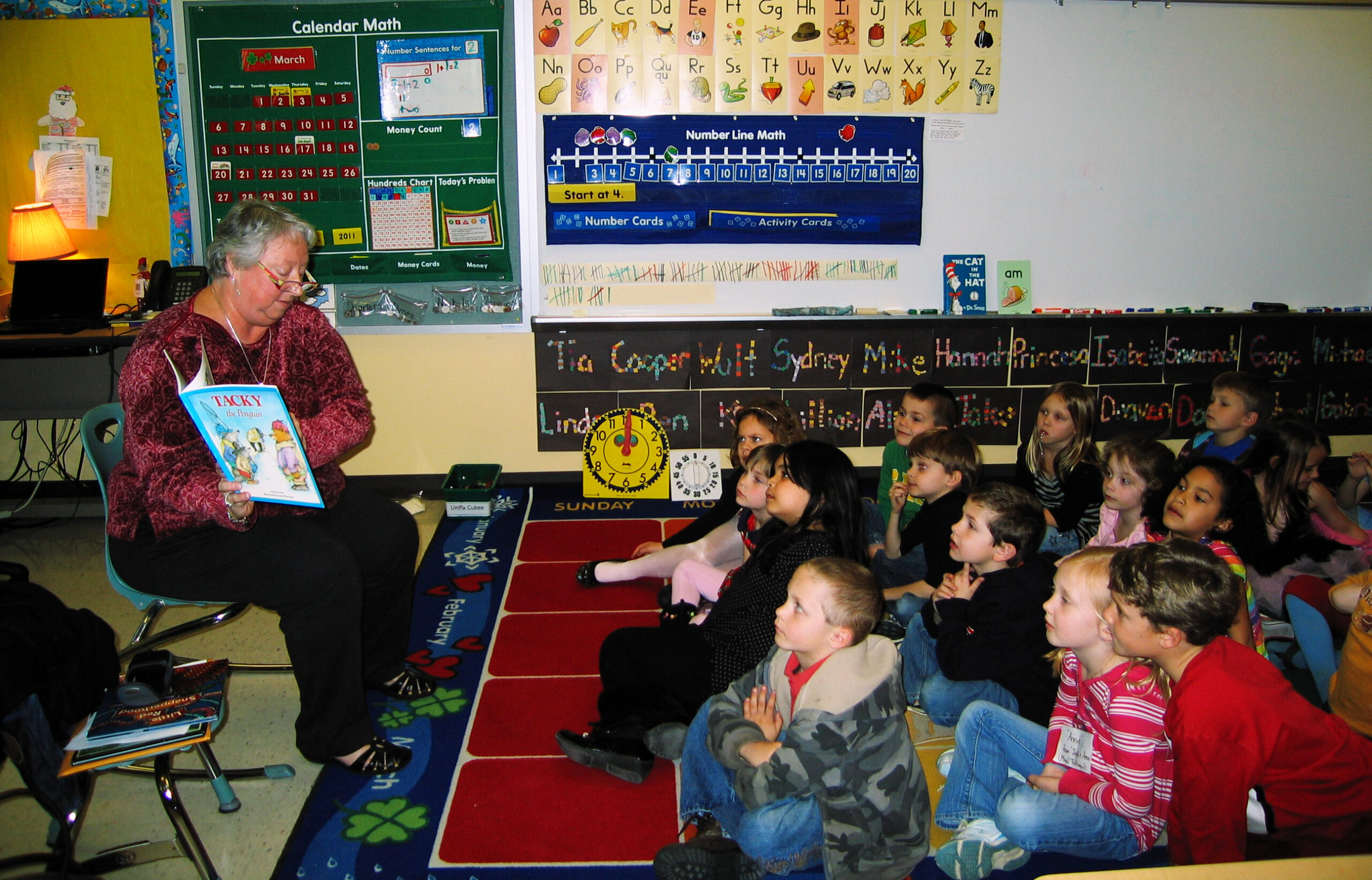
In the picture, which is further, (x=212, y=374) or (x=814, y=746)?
(x=212, y=374)

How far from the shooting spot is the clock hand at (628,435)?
457 cm

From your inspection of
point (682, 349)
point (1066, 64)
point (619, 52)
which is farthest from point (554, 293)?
point (1066, 64)

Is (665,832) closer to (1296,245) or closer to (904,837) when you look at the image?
(904,837)

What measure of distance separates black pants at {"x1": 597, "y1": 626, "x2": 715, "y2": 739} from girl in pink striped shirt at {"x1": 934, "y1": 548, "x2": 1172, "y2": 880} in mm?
656

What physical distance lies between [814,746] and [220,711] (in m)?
1.28

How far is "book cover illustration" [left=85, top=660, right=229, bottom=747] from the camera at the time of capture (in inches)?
75.5

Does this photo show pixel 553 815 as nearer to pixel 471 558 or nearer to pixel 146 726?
pixel 146 726

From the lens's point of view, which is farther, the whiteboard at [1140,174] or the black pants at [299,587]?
the whiteboard at [1140,174]

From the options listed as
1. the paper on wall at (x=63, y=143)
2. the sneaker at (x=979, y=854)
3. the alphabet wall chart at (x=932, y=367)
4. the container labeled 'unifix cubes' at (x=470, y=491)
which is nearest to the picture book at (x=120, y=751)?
the sneaker at (x=979, y=854)

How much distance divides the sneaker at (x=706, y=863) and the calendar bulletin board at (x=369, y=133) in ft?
10.3

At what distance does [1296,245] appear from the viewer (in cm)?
473

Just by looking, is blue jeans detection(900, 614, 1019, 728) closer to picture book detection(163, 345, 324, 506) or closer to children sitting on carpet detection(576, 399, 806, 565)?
children sitting on carpet detection(576, 399, 806, 565)

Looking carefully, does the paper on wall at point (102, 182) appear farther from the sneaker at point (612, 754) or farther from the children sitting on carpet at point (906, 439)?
the children sitting on carpet at point (906, 439)

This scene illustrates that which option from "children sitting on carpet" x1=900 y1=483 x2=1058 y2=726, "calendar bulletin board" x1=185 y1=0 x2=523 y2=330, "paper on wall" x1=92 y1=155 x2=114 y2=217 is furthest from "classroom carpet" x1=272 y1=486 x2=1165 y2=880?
"paper on wall" x1=92 y1=155 x2=114 y2=217
